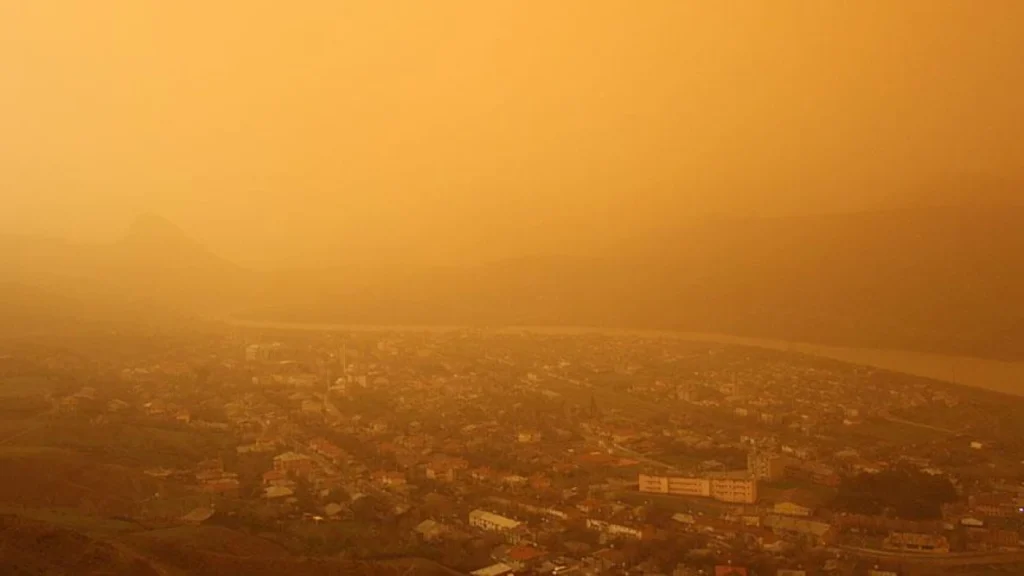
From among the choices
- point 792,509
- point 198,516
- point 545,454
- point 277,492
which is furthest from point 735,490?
point 198,516

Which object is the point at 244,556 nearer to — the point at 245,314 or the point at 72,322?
the point at 72,322

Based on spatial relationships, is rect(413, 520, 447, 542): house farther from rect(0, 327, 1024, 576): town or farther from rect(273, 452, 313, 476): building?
rect(273, 452, 313, 476): building

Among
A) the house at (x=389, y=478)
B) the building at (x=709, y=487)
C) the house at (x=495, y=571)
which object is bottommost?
the house at (x=495, y=571)

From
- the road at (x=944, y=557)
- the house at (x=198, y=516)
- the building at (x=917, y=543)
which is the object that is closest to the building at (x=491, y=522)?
the house at (x=198, y=516)

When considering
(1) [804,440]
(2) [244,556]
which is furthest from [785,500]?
(2) [244,556]

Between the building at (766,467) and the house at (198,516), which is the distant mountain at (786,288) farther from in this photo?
the house at (198,516)

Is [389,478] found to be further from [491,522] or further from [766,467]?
[766,467]

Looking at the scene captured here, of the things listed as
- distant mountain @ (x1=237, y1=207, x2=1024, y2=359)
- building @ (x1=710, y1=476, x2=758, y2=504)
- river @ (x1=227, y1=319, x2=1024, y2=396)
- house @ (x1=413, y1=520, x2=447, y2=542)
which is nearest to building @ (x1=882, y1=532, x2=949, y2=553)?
building @ (x1=710, y1=476, x2=758, y2=504)
